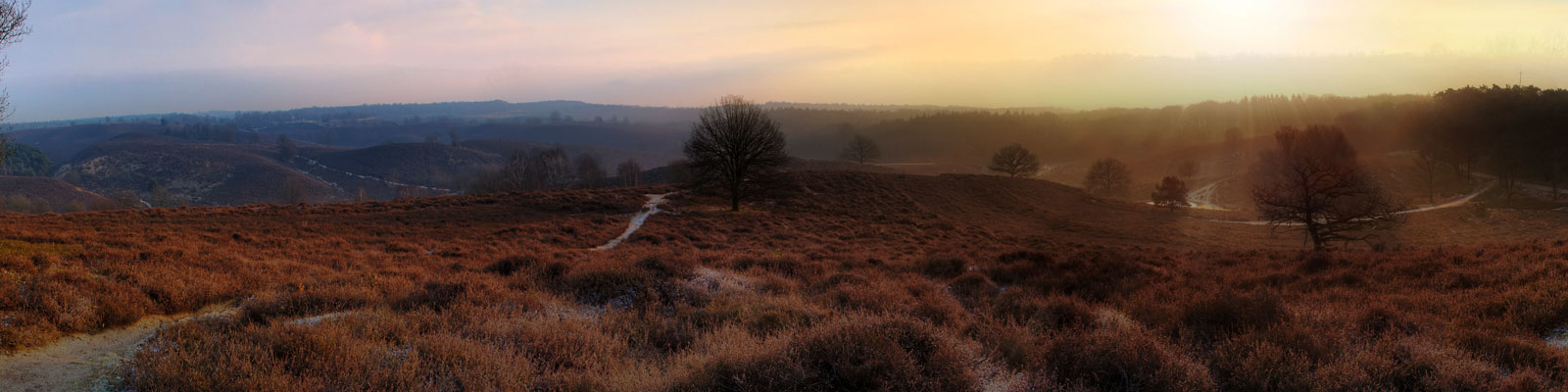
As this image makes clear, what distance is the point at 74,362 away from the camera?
18.6ft

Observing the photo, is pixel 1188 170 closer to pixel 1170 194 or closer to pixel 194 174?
pixel 1170 194

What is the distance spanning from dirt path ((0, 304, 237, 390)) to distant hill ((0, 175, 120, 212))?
114245 millimetres

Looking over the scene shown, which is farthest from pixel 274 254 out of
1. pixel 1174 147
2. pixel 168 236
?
pixel 1174 147

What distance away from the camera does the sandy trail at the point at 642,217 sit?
22.8m

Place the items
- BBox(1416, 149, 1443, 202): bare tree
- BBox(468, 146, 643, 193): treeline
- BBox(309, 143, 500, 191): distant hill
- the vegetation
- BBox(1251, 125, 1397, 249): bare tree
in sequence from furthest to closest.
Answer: BBox(309, 143, 500, 191): distant hill → the vegetation → BBox(468, 146, 643, 193): treeline → BBox(1416, 149, 1443, 202): bare tree → BBox(1251, 125, 1397, 249): bare tree

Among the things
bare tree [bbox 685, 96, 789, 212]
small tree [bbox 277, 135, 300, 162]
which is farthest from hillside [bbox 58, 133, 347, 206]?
bare tree [bbox 685, 96, 789, 212]

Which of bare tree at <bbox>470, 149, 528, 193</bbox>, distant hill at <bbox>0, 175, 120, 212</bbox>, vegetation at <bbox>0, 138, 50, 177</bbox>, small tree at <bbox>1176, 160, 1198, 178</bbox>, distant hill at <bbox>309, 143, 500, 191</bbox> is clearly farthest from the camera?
distant hill at <bbox>309, 143, 500, 191</bbox>

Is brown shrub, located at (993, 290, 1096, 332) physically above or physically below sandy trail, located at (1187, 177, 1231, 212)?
above

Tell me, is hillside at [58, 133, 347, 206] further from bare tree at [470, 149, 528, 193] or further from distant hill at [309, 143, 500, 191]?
bare tree at [470, 149, 528, 193]

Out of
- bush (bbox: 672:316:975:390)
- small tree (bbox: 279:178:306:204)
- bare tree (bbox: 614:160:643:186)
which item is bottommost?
small tree (bbox: 279:178:306:204)

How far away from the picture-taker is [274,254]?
1395 cm

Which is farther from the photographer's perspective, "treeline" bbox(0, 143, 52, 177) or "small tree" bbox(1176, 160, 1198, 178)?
"treeline" bbox(0, 143, 52, 177)

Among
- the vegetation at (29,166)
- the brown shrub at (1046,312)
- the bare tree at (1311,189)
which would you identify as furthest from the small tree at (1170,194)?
the vegetation at (29,166)

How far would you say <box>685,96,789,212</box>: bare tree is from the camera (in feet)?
114
